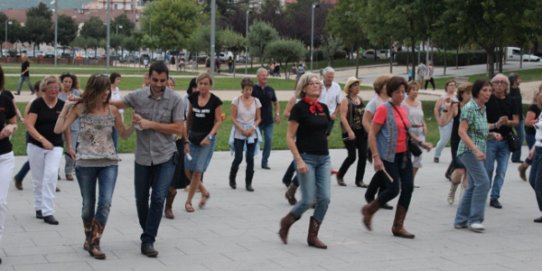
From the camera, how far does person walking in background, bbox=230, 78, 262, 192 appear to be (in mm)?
11922

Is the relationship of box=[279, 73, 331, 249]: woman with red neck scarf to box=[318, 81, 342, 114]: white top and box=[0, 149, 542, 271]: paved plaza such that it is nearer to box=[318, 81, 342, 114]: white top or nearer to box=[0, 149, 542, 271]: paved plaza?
box=[0, 149, 542, 271]: paved plaza

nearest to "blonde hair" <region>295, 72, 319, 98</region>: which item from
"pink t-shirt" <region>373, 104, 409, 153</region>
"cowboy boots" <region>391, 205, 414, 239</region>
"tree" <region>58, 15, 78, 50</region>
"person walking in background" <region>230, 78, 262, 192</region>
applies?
"pink t-shirt" <region>373, 104, 409, 153</region>

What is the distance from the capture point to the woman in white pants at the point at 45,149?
9141 millimetres

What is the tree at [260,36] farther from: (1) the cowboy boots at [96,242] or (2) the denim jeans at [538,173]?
(1) the cowboy boots at [96,242]

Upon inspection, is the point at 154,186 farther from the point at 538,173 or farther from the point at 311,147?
the point at 538,173

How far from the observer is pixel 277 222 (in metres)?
9.52

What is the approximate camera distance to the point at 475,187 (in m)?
9.07

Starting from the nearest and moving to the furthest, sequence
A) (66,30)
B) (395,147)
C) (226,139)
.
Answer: (395,147)
(226,139)
(66,30)

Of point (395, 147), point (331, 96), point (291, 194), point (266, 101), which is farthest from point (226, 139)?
point (395, 147)

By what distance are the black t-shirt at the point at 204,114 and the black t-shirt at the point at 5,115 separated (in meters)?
2.76

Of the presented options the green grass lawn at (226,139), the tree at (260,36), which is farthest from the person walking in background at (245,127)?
the tree at (260,36)

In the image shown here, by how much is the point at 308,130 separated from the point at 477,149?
2040 millimetres

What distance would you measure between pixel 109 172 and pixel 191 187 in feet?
8.72

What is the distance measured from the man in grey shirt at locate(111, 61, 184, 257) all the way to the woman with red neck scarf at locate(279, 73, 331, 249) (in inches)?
45.7
